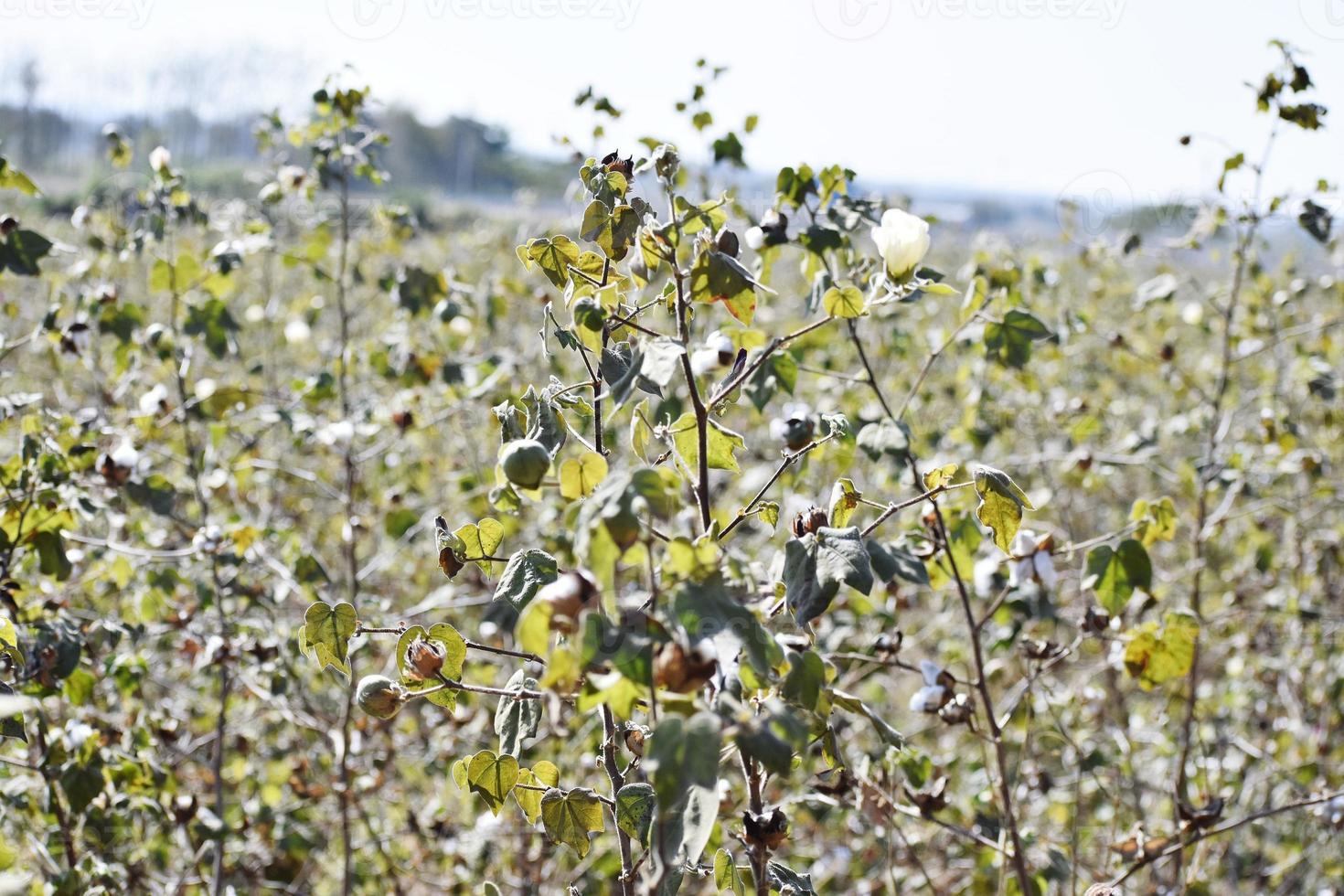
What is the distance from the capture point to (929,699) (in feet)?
3.94

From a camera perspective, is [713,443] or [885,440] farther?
[885,440]

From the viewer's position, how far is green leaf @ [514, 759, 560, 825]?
100cm

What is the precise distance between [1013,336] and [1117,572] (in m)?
0.37

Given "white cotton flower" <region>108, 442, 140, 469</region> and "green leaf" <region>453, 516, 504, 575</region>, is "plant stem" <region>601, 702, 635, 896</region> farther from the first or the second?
"white cotton flower" <region>108, 442, 140, 469</region>

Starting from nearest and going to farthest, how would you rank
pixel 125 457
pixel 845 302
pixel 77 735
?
pixel 845 302 < pixel 77 735 < pixel 125 457

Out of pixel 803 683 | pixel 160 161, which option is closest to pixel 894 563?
pixel 803 683

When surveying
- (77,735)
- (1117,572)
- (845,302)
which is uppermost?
(845,302)

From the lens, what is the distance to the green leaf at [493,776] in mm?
940

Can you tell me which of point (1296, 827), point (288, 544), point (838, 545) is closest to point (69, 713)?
point (288, 544)

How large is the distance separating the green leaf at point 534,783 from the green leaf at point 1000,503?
53 cm

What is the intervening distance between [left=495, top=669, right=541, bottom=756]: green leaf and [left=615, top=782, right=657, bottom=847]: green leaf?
0.11 metres

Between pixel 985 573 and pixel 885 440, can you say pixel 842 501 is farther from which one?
pixel 985 573

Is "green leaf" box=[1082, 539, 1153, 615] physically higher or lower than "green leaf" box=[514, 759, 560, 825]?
higher

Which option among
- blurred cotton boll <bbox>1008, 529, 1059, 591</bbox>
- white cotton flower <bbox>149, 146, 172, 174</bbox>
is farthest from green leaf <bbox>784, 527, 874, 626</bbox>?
white cotton flower <bbox>149, 146, 172, 174</bbox>
